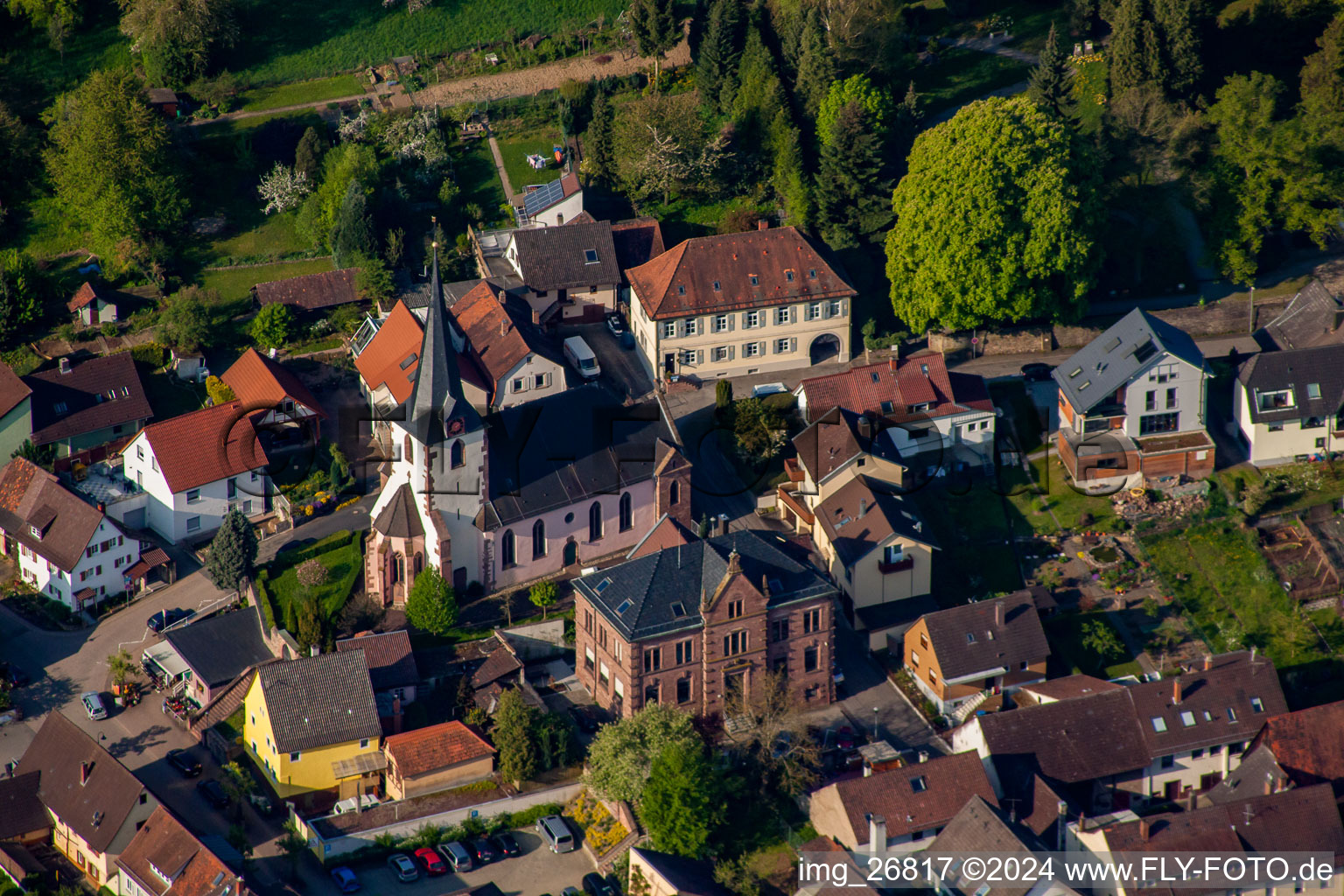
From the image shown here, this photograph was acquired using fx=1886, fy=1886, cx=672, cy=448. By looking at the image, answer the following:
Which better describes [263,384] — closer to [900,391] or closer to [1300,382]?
[900,391]

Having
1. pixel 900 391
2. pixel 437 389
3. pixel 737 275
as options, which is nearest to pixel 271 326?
pixel 437 389

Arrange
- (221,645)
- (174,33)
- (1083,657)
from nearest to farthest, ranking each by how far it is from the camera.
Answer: (221,645)
(1083,657)
(174,33)

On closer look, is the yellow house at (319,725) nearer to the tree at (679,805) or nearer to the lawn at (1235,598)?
the tree at (679,805)

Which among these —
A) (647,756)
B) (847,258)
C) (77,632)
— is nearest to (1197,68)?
(847,258)

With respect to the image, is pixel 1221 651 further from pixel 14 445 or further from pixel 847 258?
pixel 14 445

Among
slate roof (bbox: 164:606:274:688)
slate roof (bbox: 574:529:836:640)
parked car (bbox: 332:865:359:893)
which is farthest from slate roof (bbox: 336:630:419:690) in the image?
parked car (bbox: 332:865:359:893)

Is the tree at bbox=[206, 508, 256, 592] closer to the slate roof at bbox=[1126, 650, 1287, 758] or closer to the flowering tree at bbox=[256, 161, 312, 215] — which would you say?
the flowering tree at bbox=[256, 161, 312, 215]
